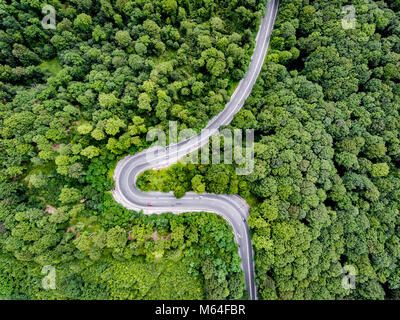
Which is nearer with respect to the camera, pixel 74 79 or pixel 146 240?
pixel 146 240

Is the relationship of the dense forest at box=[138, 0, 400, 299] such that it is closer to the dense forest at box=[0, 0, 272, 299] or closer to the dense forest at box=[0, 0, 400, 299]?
the dense forest at box=[0, 0, 400, 299]

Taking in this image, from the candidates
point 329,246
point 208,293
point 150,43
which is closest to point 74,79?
point 150,43

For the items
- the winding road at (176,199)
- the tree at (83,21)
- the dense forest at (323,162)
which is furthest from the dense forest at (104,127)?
the dense forest at (323,162)

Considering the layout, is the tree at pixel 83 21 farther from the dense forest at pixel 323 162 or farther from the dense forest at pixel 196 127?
the dense forest at pixel 323 162

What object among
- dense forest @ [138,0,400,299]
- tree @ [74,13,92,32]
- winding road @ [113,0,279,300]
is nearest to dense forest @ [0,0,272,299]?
tree @ [74,13,92,32]

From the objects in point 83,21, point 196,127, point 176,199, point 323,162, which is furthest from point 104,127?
point 323,162

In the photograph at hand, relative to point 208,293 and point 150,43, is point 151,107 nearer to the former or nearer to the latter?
point 150,43

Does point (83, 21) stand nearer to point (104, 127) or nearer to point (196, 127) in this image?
point (104, 127)
